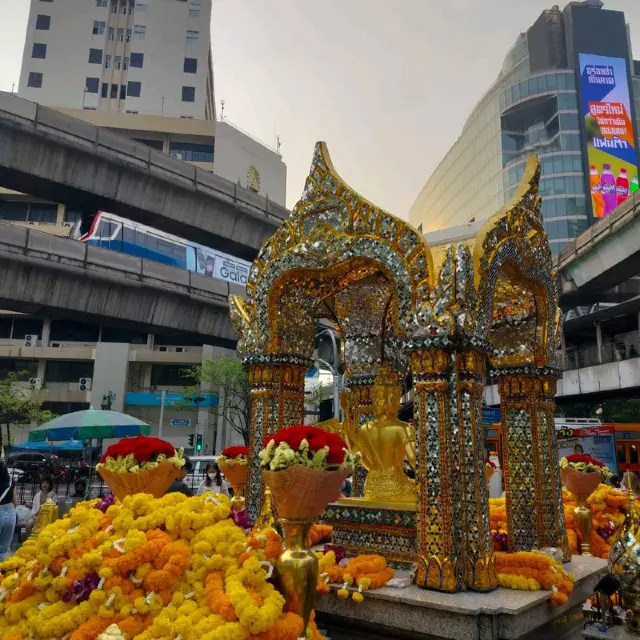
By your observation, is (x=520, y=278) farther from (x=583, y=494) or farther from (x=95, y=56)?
(x=95, y=56)

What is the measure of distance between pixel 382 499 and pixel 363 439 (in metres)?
0.76

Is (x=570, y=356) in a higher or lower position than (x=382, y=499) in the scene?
higher

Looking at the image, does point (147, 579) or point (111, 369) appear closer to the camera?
point (147, 579)

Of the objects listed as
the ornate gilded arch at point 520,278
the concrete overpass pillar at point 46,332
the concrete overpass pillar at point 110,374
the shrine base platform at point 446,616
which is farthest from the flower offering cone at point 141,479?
the concrete overpass pillar at point 46,332

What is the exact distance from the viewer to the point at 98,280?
2347 centimetres

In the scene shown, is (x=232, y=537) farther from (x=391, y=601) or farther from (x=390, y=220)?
(x=390, y=220)

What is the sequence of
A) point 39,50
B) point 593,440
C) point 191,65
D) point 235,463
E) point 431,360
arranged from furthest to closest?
point 191,65 < point 39,50 < point 593,440 < point 235,463 < point 431,360

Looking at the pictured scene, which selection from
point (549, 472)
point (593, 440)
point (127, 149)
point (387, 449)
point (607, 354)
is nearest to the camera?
point (387, 449)

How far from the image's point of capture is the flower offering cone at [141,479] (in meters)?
5.46

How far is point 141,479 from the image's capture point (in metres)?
5.48

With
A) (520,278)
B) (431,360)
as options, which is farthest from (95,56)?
(431,360)

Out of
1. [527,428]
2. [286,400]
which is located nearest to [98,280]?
[286,400]

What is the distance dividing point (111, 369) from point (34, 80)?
29.7 meters

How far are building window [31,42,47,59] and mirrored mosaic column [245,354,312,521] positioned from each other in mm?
52762
